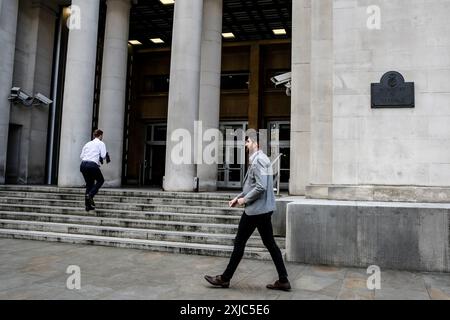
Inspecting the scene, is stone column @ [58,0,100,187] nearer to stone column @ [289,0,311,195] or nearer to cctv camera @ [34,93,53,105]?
cctv camera @ [34,93,53,105]

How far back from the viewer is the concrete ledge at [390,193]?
7656mm

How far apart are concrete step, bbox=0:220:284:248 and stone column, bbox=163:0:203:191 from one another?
425 centimetres

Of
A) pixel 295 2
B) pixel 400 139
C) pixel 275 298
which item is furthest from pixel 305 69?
pixel 275 298

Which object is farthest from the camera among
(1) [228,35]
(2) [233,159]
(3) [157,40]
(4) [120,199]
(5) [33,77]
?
(3) [157,40]

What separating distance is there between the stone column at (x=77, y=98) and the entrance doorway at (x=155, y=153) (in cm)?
1008

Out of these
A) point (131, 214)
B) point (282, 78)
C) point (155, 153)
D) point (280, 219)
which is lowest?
point (131, 214)

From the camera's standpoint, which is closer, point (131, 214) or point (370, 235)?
point (370, 235)

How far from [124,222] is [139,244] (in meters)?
1.53

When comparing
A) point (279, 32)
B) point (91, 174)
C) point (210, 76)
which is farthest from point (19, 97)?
point (279, 32)

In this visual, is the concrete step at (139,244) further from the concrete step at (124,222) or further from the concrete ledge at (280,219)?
the concrete ledge at (280,219)

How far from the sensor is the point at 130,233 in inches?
340

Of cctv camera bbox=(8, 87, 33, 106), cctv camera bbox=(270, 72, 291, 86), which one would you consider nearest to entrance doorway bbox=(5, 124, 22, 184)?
cctv camera bbox=(8, 87, 33, 106)

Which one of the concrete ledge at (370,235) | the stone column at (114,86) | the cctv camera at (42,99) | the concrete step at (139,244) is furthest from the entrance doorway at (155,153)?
the concrete ledge at (370,235)

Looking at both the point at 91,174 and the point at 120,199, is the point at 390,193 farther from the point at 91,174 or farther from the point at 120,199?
the point at 120,199
